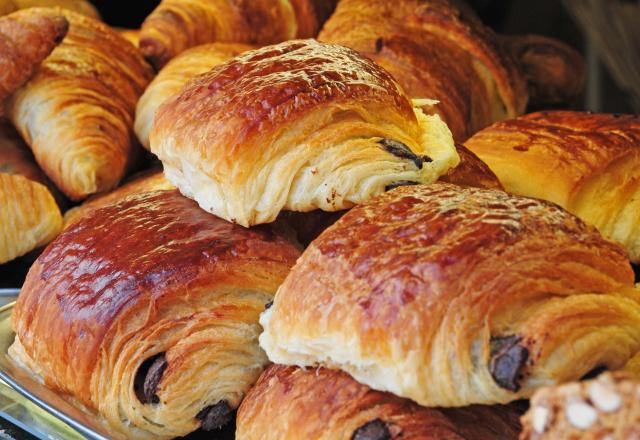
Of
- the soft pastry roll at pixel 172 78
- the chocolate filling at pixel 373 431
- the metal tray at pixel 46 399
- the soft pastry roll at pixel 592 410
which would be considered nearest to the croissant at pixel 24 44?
the soft pastry roll at pixel 172 78

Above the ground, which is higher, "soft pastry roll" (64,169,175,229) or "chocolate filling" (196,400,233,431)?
"chocolate filling" (196,400,233,431)

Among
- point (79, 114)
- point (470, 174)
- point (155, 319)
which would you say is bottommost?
point (79, 114)

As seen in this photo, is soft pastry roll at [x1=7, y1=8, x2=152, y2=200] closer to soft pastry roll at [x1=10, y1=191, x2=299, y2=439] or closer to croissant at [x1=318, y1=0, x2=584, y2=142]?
croissant at [x1=318, y1=0, x2=584, y2=142]

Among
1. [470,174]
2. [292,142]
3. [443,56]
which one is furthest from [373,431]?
[443,56]

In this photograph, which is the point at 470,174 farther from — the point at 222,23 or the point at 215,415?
the point at 222,23

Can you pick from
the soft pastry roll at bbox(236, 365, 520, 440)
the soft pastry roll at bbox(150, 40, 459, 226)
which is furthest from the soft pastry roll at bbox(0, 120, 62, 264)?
the soft pastry roll at bbox(236, 365, 520, 440)

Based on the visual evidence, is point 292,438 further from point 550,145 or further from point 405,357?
point 550,145
